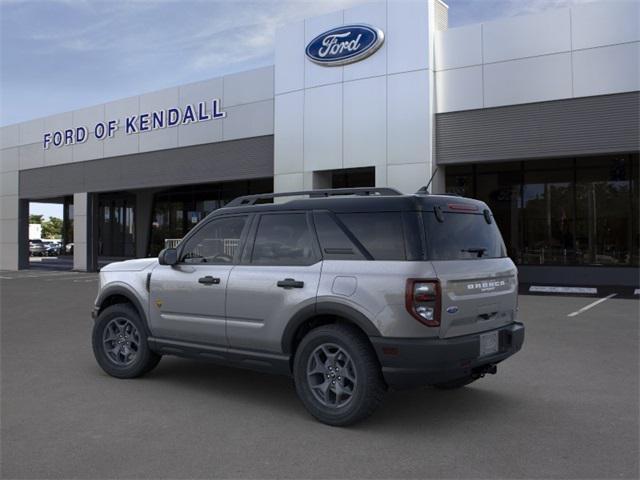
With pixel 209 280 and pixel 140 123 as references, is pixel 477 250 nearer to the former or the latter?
pixel 209 280

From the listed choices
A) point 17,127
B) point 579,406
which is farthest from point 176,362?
point 17,127

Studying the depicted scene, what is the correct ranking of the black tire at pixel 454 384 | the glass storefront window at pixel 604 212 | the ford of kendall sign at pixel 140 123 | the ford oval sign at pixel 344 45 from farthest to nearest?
the ford of kendall sign at pixel 140 123
the glass storefront window at pixel 604 212
the ford oval sign at pixel 344 45
the black tire at pixel 454 384

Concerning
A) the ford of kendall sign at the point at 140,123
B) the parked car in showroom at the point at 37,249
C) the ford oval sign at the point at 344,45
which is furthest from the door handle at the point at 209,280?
the parked car in showroom at the point at 37,249

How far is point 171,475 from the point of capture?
3.61 meters

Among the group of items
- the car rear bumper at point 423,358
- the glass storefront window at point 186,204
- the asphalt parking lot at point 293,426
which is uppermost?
the glass storefront window at point 186,204

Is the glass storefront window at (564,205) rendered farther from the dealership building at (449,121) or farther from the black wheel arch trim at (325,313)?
the black wheel arch trim at (325,313)

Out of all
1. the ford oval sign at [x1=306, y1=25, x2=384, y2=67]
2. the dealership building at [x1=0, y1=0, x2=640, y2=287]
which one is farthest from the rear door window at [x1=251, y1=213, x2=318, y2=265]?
the ford oval sign at [x1=306, y1=25, x2=384, y2=67]

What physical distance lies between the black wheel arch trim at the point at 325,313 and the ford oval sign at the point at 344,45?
42.8 feet

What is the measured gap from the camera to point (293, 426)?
457cm

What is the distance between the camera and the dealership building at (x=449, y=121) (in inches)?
571

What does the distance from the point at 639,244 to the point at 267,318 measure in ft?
52.5

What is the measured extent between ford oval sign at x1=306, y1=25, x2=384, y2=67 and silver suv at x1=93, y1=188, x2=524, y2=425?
1188cm

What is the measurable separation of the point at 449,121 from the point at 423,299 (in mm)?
12601

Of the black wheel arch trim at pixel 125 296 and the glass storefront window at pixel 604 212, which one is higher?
the glass storefront window at pixel 604 212
